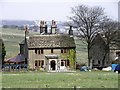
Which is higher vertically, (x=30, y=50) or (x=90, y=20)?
(x=90, y=20)

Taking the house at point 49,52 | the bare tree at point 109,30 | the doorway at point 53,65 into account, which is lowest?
the doorway at point 53,65

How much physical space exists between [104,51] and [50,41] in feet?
43.5

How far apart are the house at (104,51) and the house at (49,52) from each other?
7.68 meters

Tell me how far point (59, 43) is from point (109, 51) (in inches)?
506

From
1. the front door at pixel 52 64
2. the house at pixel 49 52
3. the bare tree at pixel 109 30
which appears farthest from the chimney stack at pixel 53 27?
the bare tree at pixel 109 30

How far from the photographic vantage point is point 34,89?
1959cm

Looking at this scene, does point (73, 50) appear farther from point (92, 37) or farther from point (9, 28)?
point (9, 28)

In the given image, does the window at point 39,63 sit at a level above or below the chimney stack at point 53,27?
below

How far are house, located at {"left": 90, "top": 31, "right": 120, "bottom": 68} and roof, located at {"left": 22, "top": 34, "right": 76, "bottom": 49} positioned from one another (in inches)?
284

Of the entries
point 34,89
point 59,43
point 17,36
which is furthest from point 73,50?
point 17,36

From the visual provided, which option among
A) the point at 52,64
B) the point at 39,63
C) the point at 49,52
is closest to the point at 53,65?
the point at 52,64

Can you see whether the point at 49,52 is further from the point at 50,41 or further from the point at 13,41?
the point at 13,41

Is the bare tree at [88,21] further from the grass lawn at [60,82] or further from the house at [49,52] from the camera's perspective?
the grass lawn at [60,82]

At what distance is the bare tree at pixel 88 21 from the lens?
7212cm
